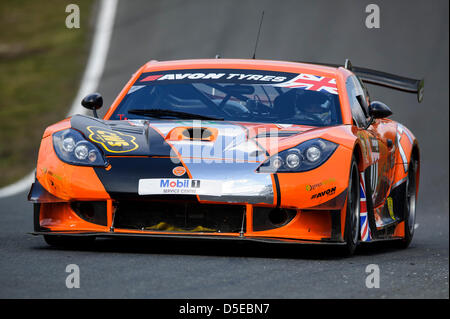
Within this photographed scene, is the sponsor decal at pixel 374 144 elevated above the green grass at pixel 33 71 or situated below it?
below

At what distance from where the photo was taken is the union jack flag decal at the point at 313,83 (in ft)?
24.6

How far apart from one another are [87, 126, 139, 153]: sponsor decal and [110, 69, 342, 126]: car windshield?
70 centimetres

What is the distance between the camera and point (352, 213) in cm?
656

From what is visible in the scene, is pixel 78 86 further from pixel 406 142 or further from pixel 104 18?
pixel 406 142

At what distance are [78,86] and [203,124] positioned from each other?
13254 mm

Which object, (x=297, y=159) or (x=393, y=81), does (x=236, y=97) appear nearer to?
(x=297, y=159)

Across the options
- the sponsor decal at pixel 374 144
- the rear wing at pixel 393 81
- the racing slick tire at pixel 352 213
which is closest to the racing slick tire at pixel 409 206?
the rear wing at pixel 393 81

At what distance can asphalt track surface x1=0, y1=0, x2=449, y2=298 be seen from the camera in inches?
194

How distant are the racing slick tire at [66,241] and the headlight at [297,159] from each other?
1322mm

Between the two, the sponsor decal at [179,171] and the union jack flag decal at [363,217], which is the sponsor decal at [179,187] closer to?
the sponsor decal at [179,171]

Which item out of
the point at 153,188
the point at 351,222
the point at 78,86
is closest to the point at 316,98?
the point at 351,222

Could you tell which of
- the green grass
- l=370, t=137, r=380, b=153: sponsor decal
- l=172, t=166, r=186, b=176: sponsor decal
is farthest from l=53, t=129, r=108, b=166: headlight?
the green grass

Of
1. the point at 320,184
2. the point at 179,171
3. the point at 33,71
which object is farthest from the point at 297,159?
the point at 33,71

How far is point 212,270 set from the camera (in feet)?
17.9
